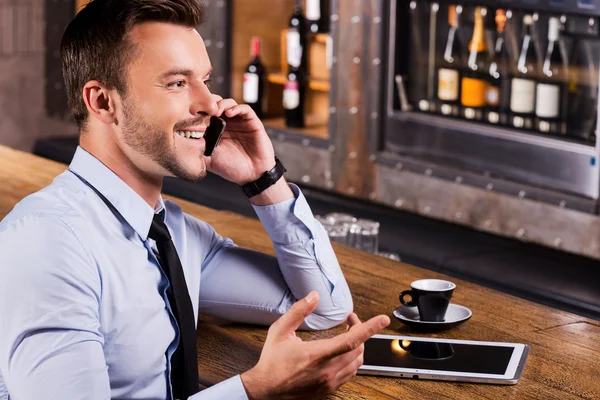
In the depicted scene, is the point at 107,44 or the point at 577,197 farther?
the point at 577,197

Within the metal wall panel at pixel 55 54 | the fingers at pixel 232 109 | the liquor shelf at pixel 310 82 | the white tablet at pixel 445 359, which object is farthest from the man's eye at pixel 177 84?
the metal wall panel at pixel 55 54

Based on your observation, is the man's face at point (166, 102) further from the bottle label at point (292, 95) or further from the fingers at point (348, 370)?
the bottle label at point (292, 95)

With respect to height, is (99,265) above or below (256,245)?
above

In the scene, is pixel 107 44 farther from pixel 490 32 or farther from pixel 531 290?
pixel 490 32

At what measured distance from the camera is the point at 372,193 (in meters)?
4.61

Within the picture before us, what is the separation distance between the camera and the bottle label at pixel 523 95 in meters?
3.91

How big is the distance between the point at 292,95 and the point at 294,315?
12.0ft

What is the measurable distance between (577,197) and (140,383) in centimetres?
258

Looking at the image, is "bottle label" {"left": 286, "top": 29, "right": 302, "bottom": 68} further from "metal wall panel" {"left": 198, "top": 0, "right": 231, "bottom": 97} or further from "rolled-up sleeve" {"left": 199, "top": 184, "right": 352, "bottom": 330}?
"rolled-up sleeve" {"left": 199, "top": 184, "right": 352, "bottom": 330}

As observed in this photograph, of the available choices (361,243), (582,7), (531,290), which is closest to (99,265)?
(361,243)

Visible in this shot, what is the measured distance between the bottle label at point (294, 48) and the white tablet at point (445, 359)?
3.32 m

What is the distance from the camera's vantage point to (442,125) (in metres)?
4.21

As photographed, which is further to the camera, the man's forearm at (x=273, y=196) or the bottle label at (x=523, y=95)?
the bottle label at (x=523, y=95)

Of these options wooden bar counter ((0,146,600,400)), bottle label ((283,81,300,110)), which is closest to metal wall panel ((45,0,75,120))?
bottle label ((283,81,300,110))
